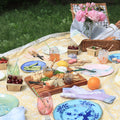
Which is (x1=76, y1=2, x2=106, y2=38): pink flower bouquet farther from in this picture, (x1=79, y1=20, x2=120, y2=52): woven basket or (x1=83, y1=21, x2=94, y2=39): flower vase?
(x1=79, y1=20, x2=120, y2=52): woven basket

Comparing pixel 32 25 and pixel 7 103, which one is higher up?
pixel 7 103

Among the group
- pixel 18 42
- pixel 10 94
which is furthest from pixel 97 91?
pixel 18 42

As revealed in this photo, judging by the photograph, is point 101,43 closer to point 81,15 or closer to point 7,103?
point 81,15

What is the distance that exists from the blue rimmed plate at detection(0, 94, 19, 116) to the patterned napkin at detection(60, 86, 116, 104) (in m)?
0.44

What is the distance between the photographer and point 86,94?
2020 millimetres

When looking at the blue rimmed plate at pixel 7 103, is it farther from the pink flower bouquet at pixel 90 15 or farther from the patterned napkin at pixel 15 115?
the pink flower bouquet at pixel 90 15

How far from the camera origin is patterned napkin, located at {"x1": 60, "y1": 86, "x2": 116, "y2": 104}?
6.49ft

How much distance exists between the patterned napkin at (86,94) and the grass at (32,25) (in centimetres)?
191

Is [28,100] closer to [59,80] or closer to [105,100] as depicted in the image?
[59,80]

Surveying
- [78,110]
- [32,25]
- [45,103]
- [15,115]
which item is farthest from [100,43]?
[32,25]

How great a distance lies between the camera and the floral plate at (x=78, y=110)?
67.4 inches

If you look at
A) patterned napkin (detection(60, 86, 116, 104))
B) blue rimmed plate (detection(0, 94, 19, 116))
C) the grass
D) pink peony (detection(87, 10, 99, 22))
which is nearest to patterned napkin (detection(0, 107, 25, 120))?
blue rimmed plate (detection(0, 94, 19, 116))

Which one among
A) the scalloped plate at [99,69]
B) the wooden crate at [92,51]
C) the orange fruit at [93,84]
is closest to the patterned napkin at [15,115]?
→ the orange fruit at [93,84]

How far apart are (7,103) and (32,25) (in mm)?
3496
